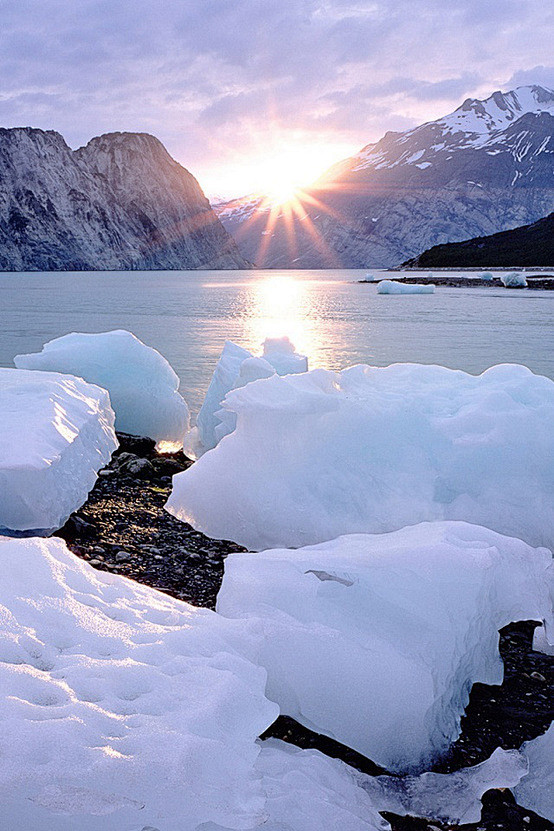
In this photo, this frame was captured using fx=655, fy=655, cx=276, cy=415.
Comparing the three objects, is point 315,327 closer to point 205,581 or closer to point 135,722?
point 205,581

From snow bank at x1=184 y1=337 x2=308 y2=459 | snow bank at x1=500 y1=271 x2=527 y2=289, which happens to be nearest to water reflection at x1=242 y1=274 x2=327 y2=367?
snow bank at x1=184 y1=337 x2=308 y2=459

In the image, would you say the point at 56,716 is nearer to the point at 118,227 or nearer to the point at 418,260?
the point at 418,260

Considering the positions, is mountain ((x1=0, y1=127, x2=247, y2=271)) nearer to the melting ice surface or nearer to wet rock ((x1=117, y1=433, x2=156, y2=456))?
wet rock ((x1=117, y1=433, x2=156, y2=456))

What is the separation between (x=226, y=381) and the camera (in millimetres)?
8609

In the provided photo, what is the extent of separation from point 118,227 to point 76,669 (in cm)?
12289

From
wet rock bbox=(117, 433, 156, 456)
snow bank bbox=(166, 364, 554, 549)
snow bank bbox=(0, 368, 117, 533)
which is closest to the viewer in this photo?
snow bank bbox=(0, 368, 117, 533)

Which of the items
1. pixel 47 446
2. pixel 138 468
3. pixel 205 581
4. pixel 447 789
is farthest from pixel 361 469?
pixel 447 789

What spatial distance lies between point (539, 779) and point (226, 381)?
21.0 ft

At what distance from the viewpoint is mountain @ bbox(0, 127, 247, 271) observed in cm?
10112

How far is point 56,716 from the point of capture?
2025 mm

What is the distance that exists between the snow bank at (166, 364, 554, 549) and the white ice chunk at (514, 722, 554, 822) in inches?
81.1

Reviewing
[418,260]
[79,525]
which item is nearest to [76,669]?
[79,525]

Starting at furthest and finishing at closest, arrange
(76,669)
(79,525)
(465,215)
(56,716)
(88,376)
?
(465,215) → (88,376) → (79,525) → (76,669) → (56,716)

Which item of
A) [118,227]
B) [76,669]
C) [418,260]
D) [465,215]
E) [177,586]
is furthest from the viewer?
[465,215]
